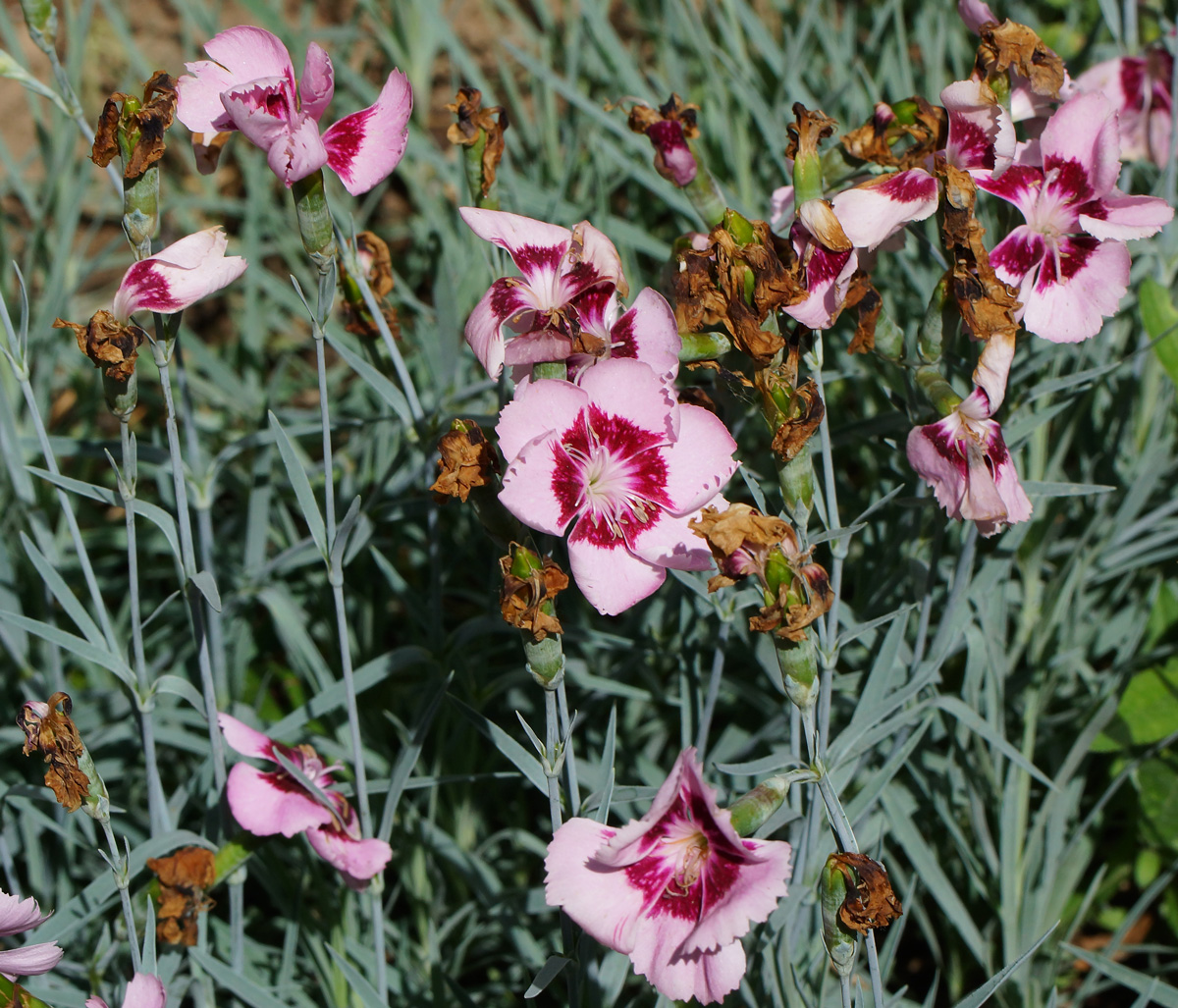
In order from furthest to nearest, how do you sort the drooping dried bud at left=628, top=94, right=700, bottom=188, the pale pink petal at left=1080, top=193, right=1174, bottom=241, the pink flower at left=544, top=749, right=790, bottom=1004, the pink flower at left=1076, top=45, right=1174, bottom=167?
the pink flower at left=1076, top=45, right=1174, bottom=167 → the drooping dried bud at left=628, top=94, right=700, bottom=188 → the pale pink petal at left=1080, top=193, right=1174, bottom=241 → the pink flower at left=544, top=749, right=790, bottom=1004

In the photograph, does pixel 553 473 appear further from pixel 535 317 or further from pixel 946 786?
pixel 946 786

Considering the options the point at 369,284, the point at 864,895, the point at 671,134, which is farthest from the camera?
the point at 369,284

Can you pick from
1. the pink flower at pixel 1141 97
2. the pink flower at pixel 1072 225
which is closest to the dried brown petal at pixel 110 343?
the pink flower at pixel 1072 225

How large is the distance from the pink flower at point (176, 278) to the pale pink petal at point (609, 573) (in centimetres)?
38

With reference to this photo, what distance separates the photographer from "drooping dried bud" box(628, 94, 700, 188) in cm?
116

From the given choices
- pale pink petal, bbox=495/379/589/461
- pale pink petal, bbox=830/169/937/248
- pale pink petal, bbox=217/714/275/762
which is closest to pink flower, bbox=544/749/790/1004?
pale pink petal, bbox=495/379/589/461

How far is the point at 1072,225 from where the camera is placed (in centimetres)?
107

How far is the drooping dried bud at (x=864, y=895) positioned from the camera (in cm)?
80

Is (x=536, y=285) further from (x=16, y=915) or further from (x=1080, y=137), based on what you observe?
(x=16, y=915)

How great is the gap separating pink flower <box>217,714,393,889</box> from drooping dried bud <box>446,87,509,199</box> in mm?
605

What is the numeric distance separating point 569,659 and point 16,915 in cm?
80

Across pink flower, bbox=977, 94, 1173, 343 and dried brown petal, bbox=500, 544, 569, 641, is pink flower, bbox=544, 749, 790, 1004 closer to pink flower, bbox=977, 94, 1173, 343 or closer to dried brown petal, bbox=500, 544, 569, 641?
dried brown petal, bbox=500, 544, 569, 641

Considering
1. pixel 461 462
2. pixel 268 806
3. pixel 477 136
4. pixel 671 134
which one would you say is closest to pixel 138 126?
pixel 477 136

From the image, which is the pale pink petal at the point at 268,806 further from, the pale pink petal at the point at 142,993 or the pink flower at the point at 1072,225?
the pink flower at the point at 1072,225
